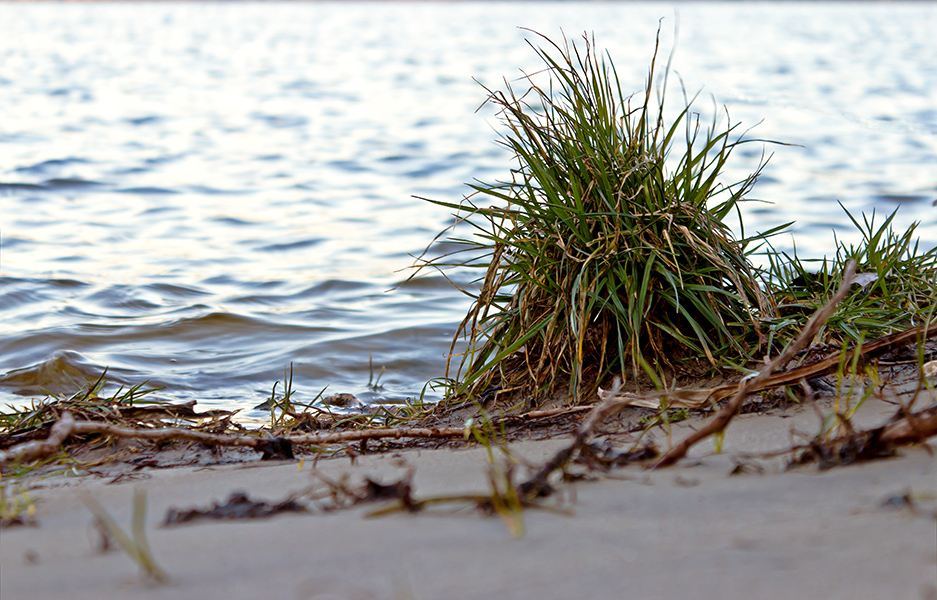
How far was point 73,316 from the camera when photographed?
195 inches

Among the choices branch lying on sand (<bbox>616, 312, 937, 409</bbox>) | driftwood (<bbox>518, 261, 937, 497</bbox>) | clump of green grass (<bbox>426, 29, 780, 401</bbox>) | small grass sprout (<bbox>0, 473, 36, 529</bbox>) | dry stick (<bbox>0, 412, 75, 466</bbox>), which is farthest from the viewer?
clump of green grass (<bbox>426, 29, 780, 401</bbox>)

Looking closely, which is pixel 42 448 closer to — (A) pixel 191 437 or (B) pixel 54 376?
(A) pixel 191 437

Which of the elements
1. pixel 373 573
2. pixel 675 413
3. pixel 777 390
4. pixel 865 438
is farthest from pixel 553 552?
pixel 777 390

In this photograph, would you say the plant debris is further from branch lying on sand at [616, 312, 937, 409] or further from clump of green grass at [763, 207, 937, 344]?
clump of green grass at [763, 207, 937, 344]

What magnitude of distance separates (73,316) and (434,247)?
255 cm

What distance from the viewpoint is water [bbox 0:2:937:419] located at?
459 cm

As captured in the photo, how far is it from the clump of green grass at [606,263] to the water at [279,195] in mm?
1492

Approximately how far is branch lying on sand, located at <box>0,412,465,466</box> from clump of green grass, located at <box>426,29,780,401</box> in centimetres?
54

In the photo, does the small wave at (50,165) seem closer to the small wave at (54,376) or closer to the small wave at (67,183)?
the small wave at (67,183)

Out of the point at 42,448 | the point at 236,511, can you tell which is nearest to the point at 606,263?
the point at 236,511

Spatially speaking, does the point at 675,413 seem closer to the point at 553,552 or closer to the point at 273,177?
the point at 553,552

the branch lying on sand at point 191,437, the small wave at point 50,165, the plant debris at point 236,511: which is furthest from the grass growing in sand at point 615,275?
the small wave at point 50,165

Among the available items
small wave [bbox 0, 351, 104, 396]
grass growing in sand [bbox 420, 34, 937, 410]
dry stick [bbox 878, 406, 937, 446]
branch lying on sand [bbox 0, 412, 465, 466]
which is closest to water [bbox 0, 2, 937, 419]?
small wave [bbox 0, 351, 104, 396]

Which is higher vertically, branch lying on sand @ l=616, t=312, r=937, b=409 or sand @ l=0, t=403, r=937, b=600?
branch lying on sand @ l=616, t=312, r=937, b=409
